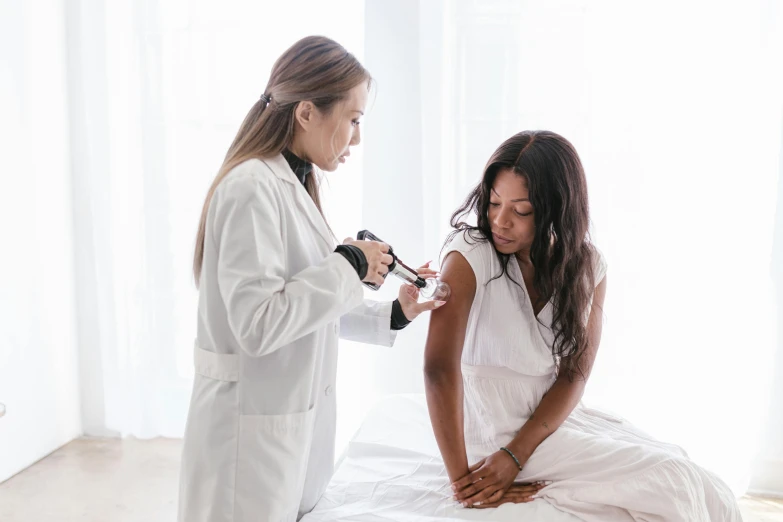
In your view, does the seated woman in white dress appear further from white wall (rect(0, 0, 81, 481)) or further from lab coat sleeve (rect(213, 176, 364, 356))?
white wall (rect(0, 0, 81, 481))

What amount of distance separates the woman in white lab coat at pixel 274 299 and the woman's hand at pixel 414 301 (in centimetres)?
20

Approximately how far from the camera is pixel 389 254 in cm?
132

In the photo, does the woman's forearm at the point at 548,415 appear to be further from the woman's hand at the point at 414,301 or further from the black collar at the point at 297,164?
the black collar at the point at 297,164

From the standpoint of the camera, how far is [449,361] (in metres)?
1.48

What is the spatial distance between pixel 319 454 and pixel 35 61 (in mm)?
2184

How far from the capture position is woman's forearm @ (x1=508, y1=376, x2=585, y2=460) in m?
1.45

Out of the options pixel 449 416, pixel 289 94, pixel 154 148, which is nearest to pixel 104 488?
pixel 154 148

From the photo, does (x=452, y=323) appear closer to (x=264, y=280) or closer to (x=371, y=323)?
(x=371, y=323)

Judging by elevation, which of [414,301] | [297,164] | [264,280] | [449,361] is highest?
[297,164]

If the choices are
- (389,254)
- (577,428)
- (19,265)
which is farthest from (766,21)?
(19,265)

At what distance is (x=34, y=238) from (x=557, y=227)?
7.19ft

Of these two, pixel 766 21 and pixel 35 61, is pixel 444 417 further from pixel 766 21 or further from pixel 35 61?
pixel 35 61

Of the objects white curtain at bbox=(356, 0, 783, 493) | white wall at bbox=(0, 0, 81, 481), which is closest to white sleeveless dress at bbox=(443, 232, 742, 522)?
white curtain at bbox=(356, 0, 783, 493)

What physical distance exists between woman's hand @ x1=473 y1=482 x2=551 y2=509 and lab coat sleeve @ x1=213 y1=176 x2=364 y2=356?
52cm
